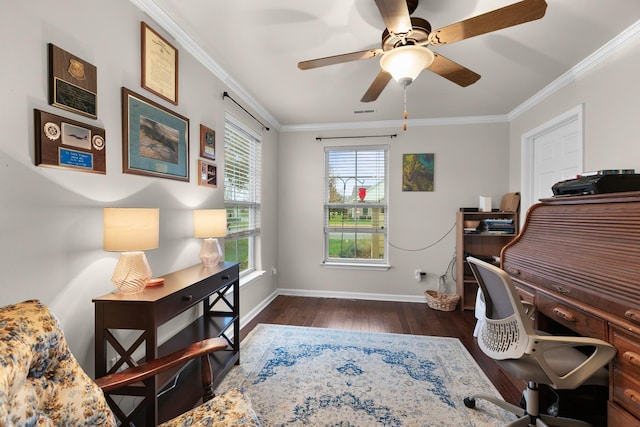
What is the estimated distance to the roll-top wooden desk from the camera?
117 centimetres

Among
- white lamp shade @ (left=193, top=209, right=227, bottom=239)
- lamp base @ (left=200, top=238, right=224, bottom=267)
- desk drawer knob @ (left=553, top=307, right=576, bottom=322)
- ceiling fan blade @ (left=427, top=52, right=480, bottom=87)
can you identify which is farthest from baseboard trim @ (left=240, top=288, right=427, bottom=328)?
ceiling fan blade @ (left=427, top=52, right=480, bottom=87)

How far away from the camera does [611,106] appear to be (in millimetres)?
2129

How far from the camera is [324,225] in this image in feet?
13.7

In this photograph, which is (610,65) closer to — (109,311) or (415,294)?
(415,294)

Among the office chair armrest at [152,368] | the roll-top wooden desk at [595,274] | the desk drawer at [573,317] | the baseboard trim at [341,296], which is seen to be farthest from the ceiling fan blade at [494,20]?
the baseboard trim at [341,296]

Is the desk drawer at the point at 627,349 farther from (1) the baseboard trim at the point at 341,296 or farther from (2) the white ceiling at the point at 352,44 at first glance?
(1) the baseboard trim at the point at 341,296

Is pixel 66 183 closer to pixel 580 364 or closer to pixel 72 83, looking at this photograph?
pixel 72 83

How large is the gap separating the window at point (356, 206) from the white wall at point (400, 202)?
12 centimetres

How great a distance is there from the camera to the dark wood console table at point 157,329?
1319mm

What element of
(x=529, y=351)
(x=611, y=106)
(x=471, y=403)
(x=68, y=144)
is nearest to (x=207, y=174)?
(x=68, y=144)

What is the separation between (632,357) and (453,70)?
5.87 ft

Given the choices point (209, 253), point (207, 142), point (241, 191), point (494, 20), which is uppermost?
point (494, 20)

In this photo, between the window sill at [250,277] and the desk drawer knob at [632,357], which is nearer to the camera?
the desk drawer knob at [632,357]

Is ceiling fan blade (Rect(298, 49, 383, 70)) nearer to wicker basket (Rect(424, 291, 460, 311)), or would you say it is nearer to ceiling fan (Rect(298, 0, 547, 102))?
ceiling fan (Rect(298, 0, 547, 102))
